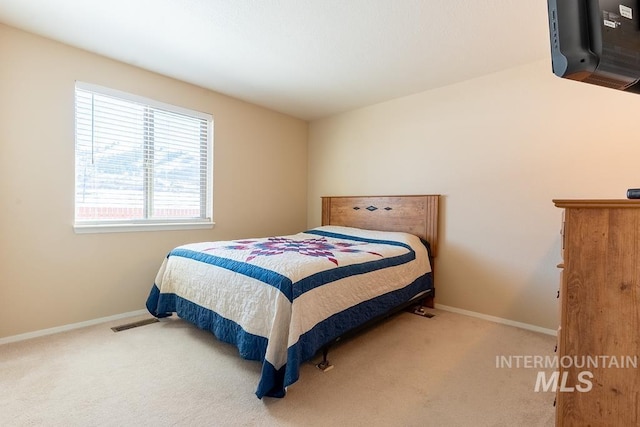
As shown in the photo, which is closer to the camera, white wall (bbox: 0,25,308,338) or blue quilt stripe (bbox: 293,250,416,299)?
blue quilt stripe (bbox: 293,250,416,299)

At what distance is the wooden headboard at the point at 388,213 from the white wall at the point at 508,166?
0.40 feet

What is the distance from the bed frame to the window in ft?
5.42

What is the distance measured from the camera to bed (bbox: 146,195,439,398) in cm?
165

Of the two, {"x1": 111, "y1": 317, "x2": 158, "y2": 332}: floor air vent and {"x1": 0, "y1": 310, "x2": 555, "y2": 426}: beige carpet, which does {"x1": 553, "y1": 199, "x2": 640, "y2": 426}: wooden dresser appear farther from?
{"x1": 111, "y1": 317, "x2": 158, "y2": 332}: floor air vent

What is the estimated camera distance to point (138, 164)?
2.93 metres

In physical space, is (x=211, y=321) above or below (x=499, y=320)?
above

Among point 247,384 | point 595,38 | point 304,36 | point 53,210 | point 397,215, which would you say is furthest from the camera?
point 397,215

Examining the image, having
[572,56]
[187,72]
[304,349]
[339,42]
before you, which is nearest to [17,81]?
[187,72]

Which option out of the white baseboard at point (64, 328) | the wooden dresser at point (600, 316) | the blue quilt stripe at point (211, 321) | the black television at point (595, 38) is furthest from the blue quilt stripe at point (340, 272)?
the white baseboard at point (64, 328)

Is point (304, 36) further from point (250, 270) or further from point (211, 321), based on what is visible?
point (211, 321)

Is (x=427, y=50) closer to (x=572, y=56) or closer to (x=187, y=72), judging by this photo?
(x=572, y=56)

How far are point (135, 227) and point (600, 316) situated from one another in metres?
3.25

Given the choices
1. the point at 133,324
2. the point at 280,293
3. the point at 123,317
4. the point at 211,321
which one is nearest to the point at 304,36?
the point at 280,293

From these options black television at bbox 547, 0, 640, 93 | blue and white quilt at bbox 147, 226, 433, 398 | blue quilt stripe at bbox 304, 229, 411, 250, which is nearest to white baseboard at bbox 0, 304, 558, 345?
blue and white quilt at bbox 147, 226, 433, 398
